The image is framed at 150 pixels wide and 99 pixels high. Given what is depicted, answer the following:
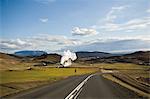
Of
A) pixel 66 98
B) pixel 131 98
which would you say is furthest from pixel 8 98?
pixel 131 98

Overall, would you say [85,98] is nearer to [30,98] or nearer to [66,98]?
[66,98]

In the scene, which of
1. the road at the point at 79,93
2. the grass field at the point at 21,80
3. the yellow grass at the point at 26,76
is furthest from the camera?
the yellow grass at the point at 26,76

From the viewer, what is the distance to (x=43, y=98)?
22078 mm

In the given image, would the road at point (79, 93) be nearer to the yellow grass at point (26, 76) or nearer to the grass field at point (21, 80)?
the grass field at point (21, 80)

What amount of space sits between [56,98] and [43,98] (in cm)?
100

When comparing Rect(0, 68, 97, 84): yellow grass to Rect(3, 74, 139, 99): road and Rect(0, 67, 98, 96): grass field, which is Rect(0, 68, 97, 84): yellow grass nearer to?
Rect(0, 67, 98, 96): grass field

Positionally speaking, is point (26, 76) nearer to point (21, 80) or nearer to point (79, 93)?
point (21, 80)

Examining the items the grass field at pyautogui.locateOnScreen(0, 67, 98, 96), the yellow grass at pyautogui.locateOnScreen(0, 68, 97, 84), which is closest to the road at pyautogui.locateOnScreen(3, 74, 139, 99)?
the grass field at pyautogui.locateOnScreen(0, 67, 98, 96)

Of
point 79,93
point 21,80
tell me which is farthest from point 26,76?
point 79,93

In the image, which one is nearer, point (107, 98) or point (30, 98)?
point (30, 98)

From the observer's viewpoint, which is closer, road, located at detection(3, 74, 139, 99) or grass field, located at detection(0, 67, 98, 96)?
road, located at detection(3, 74, 139, 99)

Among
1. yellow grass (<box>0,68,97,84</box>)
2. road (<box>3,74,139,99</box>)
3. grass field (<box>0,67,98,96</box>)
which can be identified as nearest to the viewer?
road (<box>3,74,139,99</box>)

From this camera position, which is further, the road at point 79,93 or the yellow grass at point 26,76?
the yellow grass at point 26,76

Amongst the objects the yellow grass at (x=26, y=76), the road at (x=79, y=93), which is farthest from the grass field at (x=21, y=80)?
the road at (x=79, y=93)
